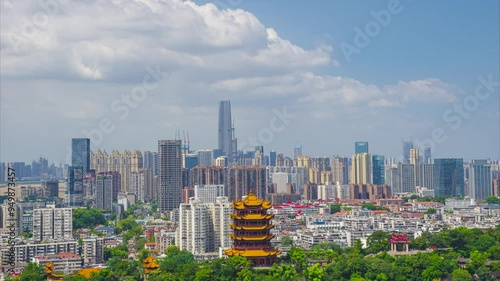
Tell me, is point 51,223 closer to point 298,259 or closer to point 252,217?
point 252,217

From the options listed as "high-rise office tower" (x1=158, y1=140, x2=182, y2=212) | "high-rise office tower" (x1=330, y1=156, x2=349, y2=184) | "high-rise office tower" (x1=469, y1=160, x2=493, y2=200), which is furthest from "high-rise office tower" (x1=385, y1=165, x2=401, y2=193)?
"high-rise office tower" (x1=158, y1=140, x2=182, y2=212)

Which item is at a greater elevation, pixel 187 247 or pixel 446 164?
pixel 446 164

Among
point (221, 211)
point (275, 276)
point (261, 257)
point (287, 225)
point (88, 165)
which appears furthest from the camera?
point (88, 165)

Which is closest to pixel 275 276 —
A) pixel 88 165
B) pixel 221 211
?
pixel 221 211

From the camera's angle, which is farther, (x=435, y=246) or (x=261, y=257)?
(x=435, y=246)

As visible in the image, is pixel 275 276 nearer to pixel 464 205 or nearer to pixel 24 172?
pixel 464 205

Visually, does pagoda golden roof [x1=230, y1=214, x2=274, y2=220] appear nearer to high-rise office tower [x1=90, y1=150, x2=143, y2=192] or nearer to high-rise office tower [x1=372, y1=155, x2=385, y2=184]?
high-rise office tower [x1=90, y1=150, x2=143, y2=192]

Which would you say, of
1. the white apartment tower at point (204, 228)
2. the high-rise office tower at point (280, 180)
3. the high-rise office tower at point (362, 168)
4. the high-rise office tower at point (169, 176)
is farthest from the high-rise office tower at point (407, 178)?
the white apartment tower at point (204, 228)
